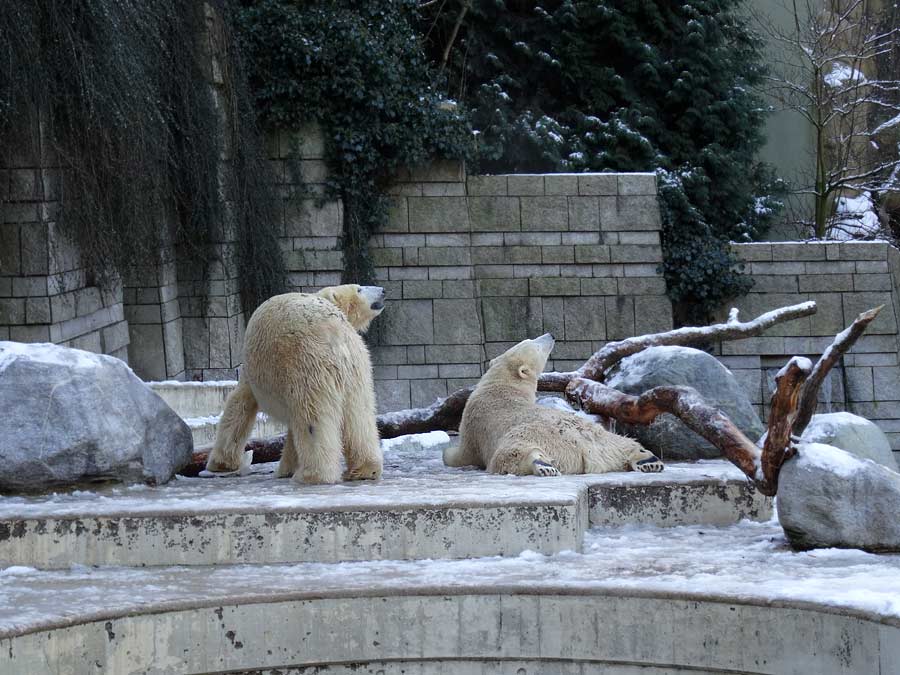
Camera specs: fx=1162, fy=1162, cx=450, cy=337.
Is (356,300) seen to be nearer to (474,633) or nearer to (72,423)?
(72,423)

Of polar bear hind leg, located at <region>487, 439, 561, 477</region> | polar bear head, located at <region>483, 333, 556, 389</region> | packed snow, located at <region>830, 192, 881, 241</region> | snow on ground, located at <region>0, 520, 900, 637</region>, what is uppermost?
packed snow, located at <region>830, 192, 881, 241</region>

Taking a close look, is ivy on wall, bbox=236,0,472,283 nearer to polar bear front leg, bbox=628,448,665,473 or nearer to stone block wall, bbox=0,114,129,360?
stone block wall, bbox=0,114,129,360

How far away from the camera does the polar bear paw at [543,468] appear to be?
5.36 m

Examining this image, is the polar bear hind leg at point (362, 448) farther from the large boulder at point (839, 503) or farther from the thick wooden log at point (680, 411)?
the large boulder at point (839, 503)

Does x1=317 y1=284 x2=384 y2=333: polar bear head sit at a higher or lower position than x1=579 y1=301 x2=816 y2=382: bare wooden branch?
higher

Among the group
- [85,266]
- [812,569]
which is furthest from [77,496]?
[85,266]

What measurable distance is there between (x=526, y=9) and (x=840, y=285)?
18.1 ft

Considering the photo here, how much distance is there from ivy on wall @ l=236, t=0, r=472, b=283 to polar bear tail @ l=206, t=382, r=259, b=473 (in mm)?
6956

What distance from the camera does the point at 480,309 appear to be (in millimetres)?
12992

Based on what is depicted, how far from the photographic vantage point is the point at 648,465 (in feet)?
18.7

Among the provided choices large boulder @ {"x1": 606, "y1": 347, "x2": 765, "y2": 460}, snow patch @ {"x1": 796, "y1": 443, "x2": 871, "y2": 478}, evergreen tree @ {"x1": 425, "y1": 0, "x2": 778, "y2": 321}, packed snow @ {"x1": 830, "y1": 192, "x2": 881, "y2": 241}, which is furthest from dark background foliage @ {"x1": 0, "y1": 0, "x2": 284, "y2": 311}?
packed snow @ {"x1": 830, "y1": 192, "x2": 881, "y2": 241}

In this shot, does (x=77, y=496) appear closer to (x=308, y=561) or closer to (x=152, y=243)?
(x=308, y=561)

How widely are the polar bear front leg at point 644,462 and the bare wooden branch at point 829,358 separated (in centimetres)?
72

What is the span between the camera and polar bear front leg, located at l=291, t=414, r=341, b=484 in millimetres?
5074
